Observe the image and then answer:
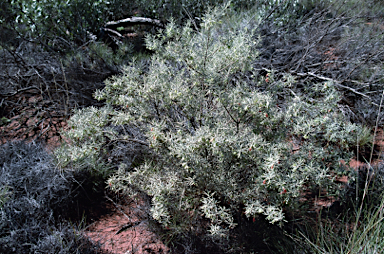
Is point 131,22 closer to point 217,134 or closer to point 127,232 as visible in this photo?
point 127,232

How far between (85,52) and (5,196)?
8.50 feet

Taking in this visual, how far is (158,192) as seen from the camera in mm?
2471

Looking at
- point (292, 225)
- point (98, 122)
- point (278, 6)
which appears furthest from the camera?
point (278, 6)

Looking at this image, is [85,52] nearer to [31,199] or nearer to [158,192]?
[31,199]

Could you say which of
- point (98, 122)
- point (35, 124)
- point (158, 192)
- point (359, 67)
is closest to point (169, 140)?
point (158, 192)

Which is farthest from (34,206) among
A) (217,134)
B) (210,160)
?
(217,134)

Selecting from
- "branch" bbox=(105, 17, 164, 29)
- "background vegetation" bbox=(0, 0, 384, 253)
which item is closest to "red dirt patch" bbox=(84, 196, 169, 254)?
"background vegetation" bbox=(0, 0, 384, 253)

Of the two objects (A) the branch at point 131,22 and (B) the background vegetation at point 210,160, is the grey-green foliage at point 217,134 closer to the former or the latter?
(B) the background vegetation at point 210,160

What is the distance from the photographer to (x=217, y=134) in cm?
235

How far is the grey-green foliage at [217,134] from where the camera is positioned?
2420mm

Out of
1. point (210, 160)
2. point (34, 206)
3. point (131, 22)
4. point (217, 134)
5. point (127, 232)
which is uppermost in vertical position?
point (131, 22)

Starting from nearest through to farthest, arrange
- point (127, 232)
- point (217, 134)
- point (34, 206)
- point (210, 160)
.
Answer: point (217, 134)
point (210, 160)
point (34, 206)
point (127, 232)

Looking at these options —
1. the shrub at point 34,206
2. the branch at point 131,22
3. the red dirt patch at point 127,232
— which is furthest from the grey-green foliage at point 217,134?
the branch at point 131,22

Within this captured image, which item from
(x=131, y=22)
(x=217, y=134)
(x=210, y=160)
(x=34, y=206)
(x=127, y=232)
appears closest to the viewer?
(x=217, y=134)
